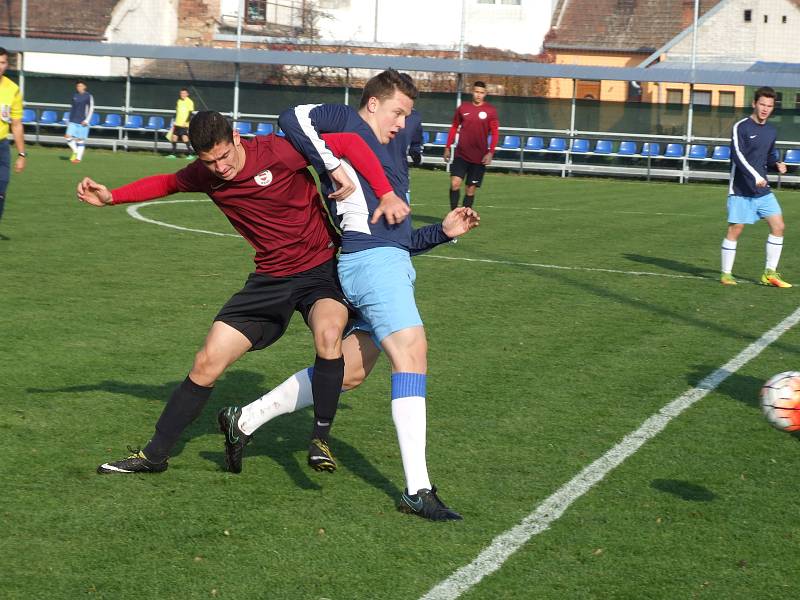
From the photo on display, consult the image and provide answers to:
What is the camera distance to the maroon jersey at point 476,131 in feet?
58.1

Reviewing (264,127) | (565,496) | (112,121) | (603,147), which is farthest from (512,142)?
(565,496)

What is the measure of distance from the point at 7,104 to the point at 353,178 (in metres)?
8.58

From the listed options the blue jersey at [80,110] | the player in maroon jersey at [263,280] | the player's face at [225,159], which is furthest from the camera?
the blue jersey at [80,110]

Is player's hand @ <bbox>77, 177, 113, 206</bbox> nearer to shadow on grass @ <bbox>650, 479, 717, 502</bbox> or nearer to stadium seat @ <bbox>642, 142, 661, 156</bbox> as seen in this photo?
shadow on grass @ <bbox>650, 479, 717, 502</bbox>

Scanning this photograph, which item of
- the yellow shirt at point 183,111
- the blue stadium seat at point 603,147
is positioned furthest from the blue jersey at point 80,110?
the blue stadium seat at point 603,147

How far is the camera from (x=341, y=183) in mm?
5293

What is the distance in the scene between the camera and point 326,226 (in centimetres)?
590

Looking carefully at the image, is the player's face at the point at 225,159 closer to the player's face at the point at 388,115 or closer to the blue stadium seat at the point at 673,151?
the player's face at the point at 388,115

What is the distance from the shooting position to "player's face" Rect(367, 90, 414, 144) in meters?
5.46

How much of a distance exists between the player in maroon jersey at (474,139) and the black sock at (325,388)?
40.6 ft

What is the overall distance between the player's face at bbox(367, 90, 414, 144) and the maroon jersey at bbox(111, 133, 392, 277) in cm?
25

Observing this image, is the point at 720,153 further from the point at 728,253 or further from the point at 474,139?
the point at 728,253

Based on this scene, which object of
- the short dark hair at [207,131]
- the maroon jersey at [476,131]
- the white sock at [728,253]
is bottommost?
the white sock at [728,253]

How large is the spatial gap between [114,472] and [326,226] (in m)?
1.61
